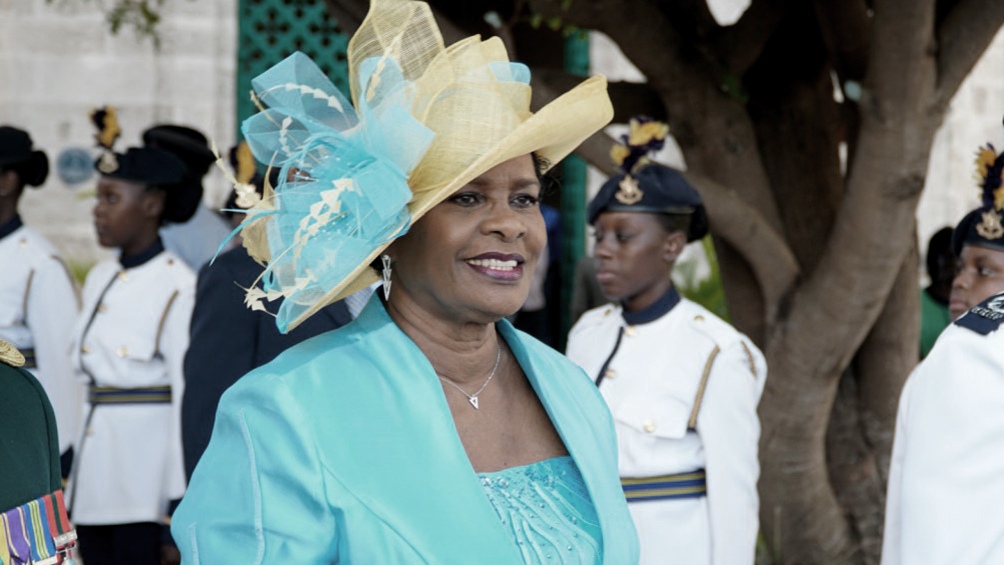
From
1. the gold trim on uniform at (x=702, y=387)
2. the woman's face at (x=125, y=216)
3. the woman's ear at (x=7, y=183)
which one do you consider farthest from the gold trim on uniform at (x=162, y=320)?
the gold trim on uniform at (x=702, y=387)

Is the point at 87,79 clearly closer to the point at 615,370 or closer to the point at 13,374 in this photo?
the point at 615,370

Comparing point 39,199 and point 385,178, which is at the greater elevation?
point 385,178

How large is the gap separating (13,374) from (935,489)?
173cm

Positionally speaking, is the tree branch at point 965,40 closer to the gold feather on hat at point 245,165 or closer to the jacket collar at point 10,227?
the gold feather on hat at point 245,165

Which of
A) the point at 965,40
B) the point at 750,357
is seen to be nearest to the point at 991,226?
the point at 750,357

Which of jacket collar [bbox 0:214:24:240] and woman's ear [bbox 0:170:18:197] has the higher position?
woman's ear [bbox 0:170:18:197]

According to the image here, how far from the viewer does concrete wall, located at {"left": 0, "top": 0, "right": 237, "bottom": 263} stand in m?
9.32

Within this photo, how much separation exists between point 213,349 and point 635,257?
1.43m

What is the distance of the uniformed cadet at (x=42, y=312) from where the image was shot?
5824mm

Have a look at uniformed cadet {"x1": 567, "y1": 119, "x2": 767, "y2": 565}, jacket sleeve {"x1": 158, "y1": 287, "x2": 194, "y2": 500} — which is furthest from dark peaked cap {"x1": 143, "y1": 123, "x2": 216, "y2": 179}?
uniformed cadet {"x1": 567, "y1": 119, "x2": 767, "y2": 565}

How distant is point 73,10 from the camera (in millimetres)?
8688

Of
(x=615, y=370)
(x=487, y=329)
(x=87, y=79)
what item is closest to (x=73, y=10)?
(x=87, y=79)

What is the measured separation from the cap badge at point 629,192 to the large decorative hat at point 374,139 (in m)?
2.15

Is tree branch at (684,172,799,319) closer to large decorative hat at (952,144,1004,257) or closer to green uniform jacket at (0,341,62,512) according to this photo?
large decorative hat at (952,144,1004,257)
